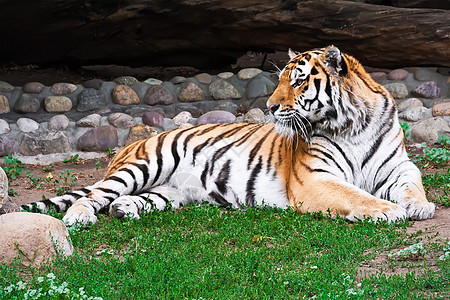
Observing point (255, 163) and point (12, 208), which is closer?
point (12, 208)

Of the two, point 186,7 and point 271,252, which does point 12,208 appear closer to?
point 271,252

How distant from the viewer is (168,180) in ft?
18.2

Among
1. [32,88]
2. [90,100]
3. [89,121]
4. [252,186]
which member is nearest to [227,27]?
[90,100]

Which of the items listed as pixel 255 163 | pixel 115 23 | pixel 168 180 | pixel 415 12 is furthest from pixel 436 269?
pixel 115 23

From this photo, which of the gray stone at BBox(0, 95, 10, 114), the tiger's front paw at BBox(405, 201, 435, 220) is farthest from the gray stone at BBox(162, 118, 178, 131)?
the tiger's front paw at BBox(405, 201, 435, 220)

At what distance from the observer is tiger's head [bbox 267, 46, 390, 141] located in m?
4.77

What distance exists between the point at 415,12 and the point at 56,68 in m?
5.00

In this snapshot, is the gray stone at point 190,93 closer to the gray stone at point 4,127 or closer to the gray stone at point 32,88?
the gray stone at point 32,88

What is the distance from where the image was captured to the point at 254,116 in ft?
25.8

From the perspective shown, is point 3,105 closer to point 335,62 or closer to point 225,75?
point 225,75

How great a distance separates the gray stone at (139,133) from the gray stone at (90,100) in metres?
0.67

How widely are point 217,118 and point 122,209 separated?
322cm

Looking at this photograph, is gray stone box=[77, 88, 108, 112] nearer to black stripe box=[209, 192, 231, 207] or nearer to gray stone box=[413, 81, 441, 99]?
black stripe box=[209, 192, 231, 207]

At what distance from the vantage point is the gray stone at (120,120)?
7.78m
